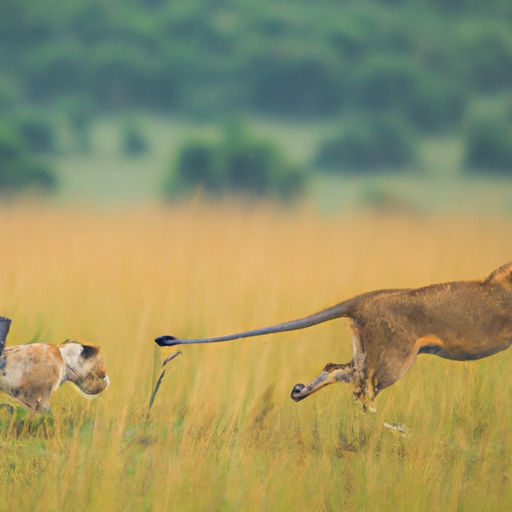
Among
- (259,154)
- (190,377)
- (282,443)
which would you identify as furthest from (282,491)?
(259,154)

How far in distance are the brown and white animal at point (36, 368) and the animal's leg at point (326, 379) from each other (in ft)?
3.17

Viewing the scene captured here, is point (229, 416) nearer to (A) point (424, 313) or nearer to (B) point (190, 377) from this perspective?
(B) point (190, 377)

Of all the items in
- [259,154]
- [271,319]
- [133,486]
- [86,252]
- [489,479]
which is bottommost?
[133,486]

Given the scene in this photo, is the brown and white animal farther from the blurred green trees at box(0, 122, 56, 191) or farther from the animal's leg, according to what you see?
the blurred green trees at box(0, 122, 56, 191)

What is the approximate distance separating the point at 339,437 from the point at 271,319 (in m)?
1.66

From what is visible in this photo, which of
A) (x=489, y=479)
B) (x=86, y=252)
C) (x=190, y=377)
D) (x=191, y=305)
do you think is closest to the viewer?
(x=489, y=479)

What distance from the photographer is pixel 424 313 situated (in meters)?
4.17

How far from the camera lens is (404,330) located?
4.14m

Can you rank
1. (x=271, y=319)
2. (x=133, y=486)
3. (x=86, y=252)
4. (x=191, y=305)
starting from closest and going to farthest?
(x=133, y=486) < (x=271, y=319) < (x=191, y=305) < (x=86, y=252)

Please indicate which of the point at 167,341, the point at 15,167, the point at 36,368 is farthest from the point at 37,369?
the point at 15,167

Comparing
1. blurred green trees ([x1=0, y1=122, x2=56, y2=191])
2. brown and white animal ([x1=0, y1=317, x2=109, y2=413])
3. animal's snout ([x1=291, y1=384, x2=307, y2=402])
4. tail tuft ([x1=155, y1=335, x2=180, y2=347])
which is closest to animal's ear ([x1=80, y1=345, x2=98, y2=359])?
brown and white animal ([x1=0, y1=317, x2=109, y2=413])

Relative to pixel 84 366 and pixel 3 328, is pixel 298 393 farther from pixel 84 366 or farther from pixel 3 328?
→ pixel 3 328

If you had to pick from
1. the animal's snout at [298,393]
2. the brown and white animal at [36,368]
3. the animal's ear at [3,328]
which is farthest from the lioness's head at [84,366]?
the animal's snout at [298,393]

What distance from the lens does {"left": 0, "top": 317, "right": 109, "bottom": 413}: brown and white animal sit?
4051 mm
